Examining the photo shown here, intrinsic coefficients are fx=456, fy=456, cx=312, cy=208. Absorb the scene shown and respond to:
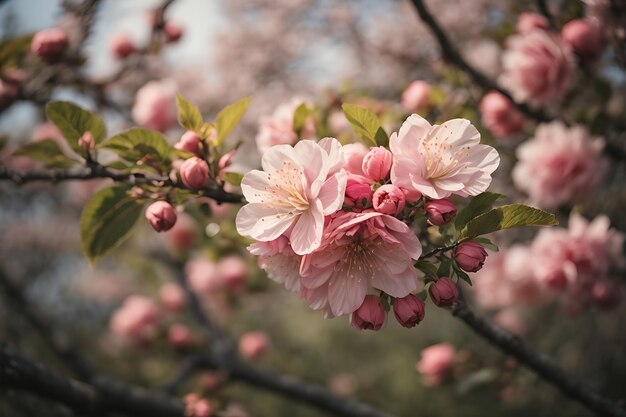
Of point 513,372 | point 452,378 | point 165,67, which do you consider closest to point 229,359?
point 452,378

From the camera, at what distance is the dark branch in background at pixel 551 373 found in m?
0.98

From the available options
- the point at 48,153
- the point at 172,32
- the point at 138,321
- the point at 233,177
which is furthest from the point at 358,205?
the point at 138,321

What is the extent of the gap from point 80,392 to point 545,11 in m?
1.62

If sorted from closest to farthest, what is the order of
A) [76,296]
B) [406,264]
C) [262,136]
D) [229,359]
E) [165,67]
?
[406,264]
[262,136]
[229,359]
[165,67]
[76,296]

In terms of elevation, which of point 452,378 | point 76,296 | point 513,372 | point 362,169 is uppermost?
point 362,169

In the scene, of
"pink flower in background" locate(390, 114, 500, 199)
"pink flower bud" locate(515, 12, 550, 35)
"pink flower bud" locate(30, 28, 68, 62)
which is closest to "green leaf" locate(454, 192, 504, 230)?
"pink flower in background" locate(390, 114, 500, 199)

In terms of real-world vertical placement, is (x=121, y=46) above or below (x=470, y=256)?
below

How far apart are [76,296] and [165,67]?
3.44 metres

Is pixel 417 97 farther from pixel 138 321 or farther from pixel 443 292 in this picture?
pixel 138 321

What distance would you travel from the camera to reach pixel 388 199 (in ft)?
1.98

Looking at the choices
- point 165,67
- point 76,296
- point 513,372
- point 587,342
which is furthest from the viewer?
point 76,296

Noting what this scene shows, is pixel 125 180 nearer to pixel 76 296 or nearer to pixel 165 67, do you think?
pixel 165 67

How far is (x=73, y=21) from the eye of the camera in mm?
1517

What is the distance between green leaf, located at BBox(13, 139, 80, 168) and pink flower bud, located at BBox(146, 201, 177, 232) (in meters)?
0.27
